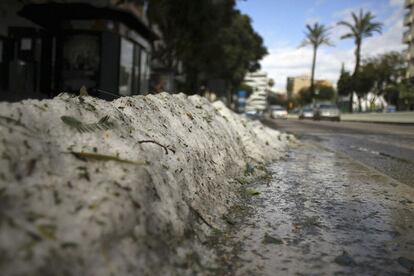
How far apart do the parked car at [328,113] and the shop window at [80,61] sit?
29.7m

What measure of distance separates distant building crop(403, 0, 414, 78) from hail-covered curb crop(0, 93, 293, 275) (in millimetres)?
55313

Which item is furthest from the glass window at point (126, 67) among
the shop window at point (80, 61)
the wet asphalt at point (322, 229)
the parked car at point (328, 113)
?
the parked car at point (328, 113)

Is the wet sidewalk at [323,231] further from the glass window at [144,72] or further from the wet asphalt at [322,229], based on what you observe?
the glass window at [144,72]

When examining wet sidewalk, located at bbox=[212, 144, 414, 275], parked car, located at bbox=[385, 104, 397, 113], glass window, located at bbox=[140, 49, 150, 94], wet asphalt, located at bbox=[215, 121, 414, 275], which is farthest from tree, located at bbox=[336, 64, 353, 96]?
wet sidewalk, located at bbox=[212, 144, 414, 275]

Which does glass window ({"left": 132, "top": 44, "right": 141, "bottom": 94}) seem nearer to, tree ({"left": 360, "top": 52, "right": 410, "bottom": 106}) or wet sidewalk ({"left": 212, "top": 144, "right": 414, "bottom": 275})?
wet sidewalk ({"left": 212, "top": 144, "right": 414, "bottom": 275})

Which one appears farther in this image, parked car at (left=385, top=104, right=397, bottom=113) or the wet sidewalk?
parked car at (left=385, top=104, right=397, bottom=113)

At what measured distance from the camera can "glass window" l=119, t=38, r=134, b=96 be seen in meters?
12.8

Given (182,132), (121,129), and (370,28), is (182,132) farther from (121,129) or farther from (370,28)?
(370,28)

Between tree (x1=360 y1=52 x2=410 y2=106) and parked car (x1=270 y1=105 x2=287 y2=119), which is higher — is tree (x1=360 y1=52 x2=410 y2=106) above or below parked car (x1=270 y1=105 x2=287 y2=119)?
above

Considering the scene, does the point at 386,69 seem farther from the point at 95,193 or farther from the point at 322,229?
the point at 95,193

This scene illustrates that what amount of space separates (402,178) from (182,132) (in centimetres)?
391

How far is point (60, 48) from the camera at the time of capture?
1188 centimetres

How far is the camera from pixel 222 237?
327cm

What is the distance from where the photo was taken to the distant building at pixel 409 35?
179 feet
